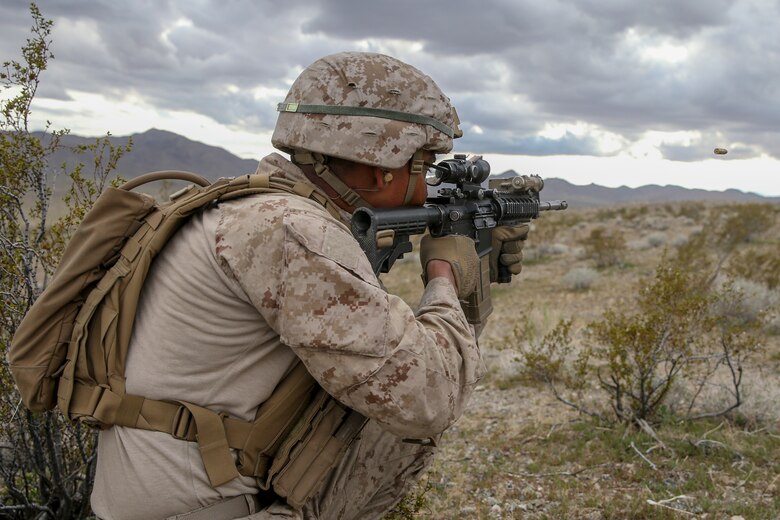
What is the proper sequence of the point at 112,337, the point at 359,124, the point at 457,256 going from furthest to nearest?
the point at 457,256
the point at 359,124
the point at 112,337

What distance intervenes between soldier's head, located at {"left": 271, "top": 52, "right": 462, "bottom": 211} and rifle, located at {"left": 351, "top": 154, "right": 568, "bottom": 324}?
0.13 m

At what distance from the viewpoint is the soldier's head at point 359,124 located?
8.05 ft

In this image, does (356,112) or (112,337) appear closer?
(112,337)

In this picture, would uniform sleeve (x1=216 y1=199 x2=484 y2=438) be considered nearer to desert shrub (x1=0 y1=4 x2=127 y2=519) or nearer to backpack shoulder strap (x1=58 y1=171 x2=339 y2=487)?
backpack shoulder strap (x1=58 y1=171 x2=339 y2=487)

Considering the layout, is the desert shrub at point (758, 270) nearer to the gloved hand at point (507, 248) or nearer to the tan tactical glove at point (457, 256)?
the gloved hand at point (507, 248)

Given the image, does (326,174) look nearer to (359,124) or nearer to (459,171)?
(359,124)

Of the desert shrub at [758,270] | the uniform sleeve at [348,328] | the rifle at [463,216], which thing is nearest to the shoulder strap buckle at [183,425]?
the uniform sleeve at [348,328]

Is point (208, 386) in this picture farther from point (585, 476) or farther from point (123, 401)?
point (585, 476)

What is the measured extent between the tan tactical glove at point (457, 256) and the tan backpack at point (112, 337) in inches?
34.4

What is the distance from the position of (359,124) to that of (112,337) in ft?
3.60

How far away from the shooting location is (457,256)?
290 cm

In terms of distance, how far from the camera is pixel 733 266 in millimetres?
12102

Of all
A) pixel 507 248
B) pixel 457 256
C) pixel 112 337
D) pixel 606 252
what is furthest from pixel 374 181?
pixel 606 252

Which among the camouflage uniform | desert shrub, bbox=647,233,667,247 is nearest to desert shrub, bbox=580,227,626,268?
desert shrub, bbox=647,233,667,247
